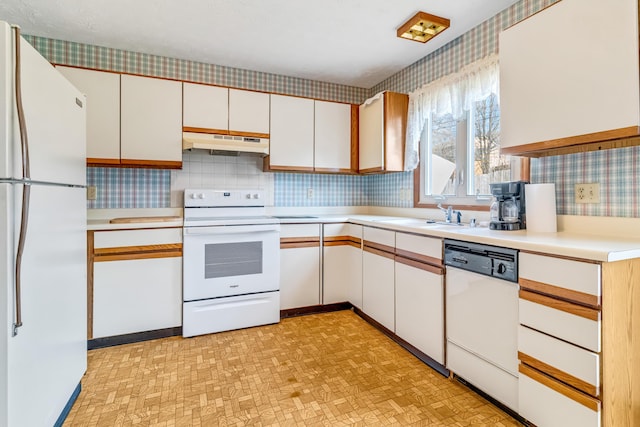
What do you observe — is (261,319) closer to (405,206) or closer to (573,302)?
(405,206)

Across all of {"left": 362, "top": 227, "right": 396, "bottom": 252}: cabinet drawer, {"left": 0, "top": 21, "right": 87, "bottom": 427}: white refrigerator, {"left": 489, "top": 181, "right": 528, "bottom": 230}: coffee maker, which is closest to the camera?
{"left": 0, "top": 21, "right": 87, "bottom": 427}: white refrigerator

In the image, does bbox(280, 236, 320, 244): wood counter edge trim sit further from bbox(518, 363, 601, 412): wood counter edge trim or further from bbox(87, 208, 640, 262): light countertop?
bbox(518, 363, 601, 412): wood counter edge trim

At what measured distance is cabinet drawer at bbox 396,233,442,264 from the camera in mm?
1996

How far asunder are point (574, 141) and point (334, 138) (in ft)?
7.02

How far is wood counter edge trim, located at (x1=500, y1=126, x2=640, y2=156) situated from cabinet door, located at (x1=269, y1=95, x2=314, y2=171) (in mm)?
1814

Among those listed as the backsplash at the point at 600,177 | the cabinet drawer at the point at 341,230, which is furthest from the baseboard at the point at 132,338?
the backsplash at the point at 600,177

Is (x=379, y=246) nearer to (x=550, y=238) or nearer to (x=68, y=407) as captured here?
(x=550, y=238)

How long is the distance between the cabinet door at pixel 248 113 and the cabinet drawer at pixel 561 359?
8.23 feet

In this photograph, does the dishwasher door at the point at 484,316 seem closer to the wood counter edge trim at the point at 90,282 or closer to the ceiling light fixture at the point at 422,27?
the ceiling light fixture at the point at 422,27

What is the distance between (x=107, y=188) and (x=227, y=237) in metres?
1.17

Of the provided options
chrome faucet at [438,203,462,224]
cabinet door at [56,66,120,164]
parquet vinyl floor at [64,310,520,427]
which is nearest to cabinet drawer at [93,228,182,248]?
cabinet door at [56,66,120,164]

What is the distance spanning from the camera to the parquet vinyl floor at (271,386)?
163 centimetres

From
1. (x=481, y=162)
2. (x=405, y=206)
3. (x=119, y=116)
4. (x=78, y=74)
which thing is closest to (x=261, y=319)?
(x=405, y=206)

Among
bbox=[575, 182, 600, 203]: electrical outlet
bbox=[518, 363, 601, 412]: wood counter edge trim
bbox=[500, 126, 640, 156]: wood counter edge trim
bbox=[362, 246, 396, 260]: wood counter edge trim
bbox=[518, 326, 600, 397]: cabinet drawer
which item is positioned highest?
bbox=[500, 126, 640, 156]: wood counter edge trim
